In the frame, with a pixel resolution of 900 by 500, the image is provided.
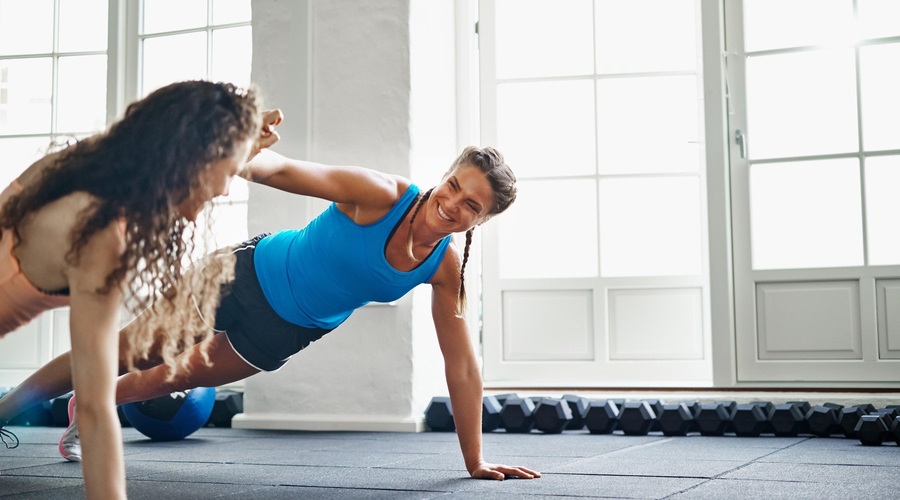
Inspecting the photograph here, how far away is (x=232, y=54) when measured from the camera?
5094 millimetres

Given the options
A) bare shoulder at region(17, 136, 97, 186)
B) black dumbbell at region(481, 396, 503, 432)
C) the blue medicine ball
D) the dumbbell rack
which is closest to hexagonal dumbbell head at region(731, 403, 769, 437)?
the dumbbell rack

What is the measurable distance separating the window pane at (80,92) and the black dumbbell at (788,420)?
3.97 metres

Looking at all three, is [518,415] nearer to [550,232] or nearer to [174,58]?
[550,232]

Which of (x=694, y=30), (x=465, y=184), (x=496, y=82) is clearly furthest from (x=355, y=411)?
(x=694, y=30)

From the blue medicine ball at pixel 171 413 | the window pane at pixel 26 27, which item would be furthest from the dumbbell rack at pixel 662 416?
the window pane at pixel 26 27

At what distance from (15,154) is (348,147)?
2349 millimetres

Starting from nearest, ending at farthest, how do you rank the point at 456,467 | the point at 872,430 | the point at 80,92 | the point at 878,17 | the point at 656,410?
the point at 456,467, the point at 872,430, the point at 656,410, the point at 878,17, the point at 80,92

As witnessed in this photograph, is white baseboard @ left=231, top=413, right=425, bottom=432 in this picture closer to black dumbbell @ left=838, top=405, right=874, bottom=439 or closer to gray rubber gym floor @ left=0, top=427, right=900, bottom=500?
gray rubber gym floor @ left=0, top=427, right=900, bottom=500

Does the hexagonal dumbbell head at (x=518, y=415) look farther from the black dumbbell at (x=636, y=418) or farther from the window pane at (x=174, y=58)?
the window pane at (x=174, y=58)

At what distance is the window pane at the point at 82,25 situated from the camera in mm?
5418

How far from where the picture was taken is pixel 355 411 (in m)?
4.29

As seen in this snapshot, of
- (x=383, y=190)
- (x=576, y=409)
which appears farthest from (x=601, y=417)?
(x=383, y=190)

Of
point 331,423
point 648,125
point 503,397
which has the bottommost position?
point 331,423

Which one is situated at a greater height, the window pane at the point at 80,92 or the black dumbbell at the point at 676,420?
the window pane at the point at 80,92
